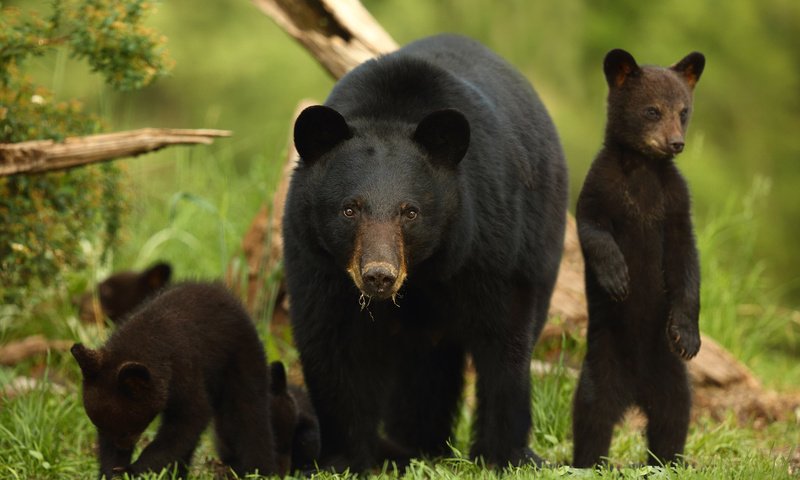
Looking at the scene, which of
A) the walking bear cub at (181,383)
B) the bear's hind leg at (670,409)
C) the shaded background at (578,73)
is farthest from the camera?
the shaded background at (578,73)

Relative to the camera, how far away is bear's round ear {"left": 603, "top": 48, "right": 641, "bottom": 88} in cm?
523

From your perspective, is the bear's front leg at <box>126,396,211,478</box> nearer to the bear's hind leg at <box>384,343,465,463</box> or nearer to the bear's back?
the bear's back

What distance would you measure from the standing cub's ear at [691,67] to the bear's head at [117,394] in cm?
264

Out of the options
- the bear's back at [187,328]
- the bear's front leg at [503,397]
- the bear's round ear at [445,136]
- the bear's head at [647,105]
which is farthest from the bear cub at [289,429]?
the bear's head at [647,105]

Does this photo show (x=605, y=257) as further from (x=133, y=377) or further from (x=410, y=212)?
(x=133, y=377)

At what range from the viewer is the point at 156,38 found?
21.5 feet

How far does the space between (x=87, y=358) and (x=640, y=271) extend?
2.38m

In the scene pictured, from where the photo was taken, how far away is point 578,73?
14.7 meters

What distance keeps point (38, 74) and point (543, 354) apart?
Result: 10.1 m

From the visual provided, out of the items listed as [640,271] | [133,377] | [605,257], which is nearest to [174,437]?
[133,377]

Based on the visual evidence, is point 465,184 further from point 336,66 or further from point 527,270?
point 336,66

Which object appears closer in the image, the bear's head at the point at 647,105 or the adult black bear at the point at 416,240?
the adult black bear at the point at 416,240

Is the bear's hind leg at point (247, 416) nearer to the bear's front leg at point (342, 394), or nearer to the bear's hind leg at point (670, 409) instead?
the bear's front leg at point (342, 394)

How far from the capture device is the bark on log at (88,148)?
6094 mm
